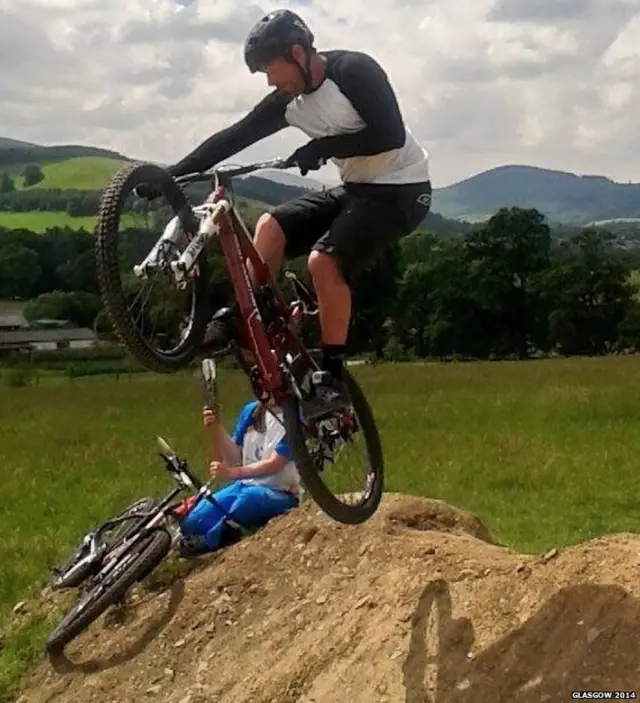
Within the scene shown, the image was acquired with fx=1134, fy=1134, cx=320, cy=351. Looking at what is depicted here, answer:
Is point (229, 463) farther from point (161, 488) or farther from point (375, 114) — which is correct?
point (161, 488)

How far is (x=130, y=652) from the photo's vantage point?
7.16 metres

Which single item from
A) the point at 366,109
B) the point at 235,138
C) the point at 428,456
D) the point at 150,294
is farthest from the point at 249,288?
the point at 428,456

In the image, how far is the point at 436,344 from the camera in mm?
64438

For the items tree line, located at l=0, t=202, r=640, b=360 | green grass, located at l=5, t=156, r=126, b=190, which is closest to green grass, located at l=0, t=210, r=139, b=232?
green grass, located at l=5, t=156, r=126, b=190

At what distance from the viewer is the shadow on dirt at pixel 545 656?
5.34 m

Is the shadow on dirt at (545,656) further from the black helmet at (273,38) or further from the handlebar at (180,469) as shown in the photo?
the black helmet at (273,38)

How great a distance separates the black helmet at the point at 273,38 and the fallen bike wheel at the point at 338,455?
180cm

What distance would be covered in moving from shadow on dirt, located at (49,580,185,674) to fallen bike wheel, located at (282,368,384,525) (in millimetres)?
1447

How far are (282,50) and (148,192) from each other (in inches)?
40.0

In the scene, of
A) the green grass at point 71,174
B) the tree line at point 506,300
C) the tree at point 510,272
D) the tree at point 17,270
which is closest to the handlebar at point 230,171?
the tree line at point 506,300

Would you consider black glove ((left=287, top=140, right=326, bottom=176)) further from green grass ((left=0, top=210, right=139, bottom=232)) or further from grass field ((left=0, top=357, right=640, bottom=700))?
green grass ((left=0, top=210, right=139, bottom=232))

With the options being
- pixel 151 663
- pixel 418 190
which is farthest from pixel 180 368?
pixel 151 663

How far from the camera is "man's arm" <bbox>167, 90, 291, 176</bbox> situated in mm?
6336

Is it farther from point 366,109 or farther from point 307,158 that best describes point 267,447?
point 366,109
